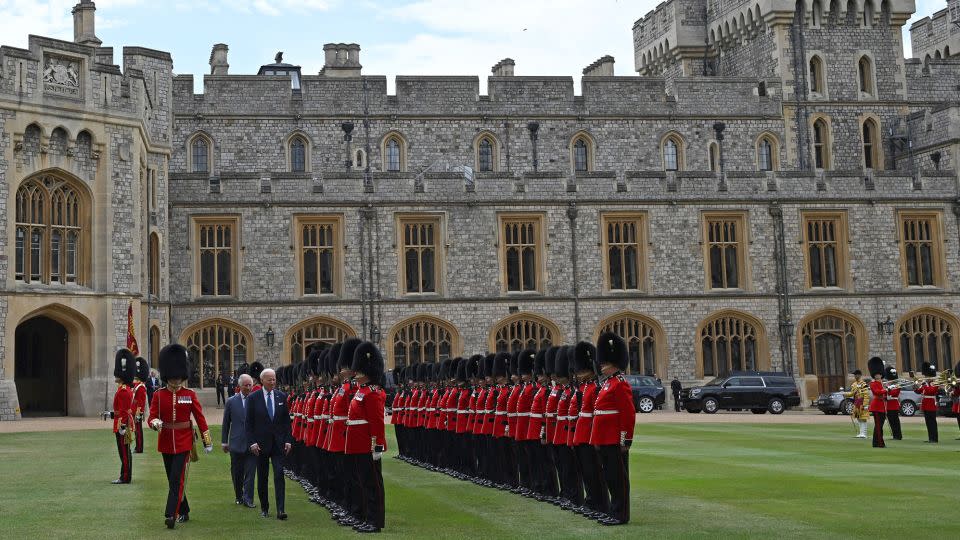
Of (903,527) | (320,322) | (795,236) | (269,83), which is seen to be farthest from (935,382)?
(269,83)

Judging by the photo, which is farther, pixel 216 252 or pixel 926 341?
pixel 926 341

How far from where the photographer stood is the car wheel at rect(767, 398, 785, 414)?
34.6m

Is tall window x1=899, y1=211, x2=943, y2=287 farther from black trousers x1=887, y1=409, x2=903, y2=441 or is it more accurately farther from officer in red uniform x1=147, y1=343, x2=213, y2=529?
officer in red uniform x1=147, y1=343, x2=213, y2=529

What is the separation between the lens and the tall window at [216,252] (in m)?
36.7

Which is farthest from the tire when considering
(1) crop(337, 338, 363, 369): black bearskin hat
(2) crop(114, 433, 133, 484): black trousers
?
(1) crop(337, 338, 363, 369): black bearskin hat

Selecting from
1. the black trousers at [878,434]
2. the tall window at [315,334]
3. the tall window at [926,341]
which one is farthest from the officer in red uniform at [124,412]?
the tall window at [926,341]

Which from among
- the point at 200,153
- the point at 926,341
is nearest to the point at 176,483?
the point at 200,153

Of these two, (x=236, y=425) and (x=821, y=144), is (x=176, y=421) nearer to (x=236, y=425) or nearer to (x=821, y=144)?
(x=236, y=425)

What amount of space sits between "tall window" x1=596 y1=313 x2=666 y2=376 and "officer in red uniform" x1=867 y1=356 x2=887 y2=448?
15748 millimetres

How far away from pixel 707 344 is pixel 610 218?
15.6 ft

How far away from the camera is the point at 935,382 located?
23.4 meters

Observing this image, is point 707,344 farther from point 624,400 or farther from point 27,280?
point 624,400

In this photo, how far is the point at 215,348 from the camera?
3638 centimetres

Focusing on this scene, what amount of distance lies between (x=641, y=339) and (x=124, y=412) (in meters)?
23.7
